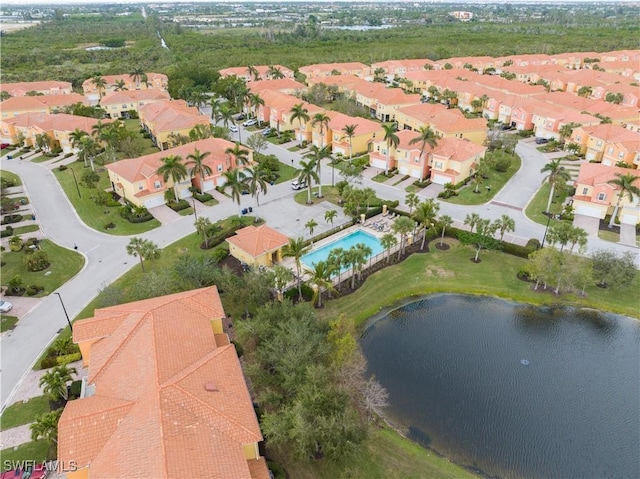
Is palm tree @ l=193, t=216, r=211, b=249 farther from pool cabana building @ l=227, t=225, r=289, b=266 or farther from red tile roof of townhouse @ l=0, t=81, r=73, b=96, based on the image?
red tile roof of townhouse @ l=0, t=81, r=73, b=96

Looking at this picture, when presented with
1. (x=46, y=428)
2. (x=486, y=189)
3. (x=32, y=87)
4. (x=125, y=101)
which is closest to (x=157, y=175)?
(x=46, y=428)

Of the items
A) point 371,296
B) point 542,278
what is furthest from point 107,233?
point 542,278

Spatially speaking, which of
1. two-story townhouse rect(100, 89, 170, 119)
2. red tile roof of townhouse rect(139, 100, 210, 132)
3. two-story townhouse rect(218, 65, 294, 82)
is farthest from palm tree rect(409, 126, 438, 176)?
two-story townhouse rect(218, 65, 294, 82)

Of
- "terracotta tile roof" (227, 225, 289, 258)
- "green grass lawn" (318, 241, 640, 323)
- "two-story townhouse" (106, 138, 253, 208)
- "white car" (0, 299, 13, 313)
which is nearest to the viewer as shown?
"white car" (0, 299, 13, 313)

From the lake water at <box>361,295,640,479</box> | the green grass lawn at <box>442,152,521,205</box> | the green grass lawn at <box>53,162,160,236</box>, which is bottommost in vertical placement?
the lake water at <box>361,295,640,479</box>

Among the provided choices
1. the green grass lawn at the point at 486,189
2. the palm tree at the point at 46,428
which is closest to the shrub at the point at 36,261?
the palm tree at the point at 46,428

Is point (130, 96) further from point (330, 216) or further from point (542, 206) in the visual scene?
point (542, 206)

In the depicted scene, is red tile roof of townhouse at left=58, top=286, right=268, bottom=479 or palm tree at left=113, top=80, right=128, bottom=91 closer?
red tile roof of townhouse at left=58, top=286, right=268, bottom=479
